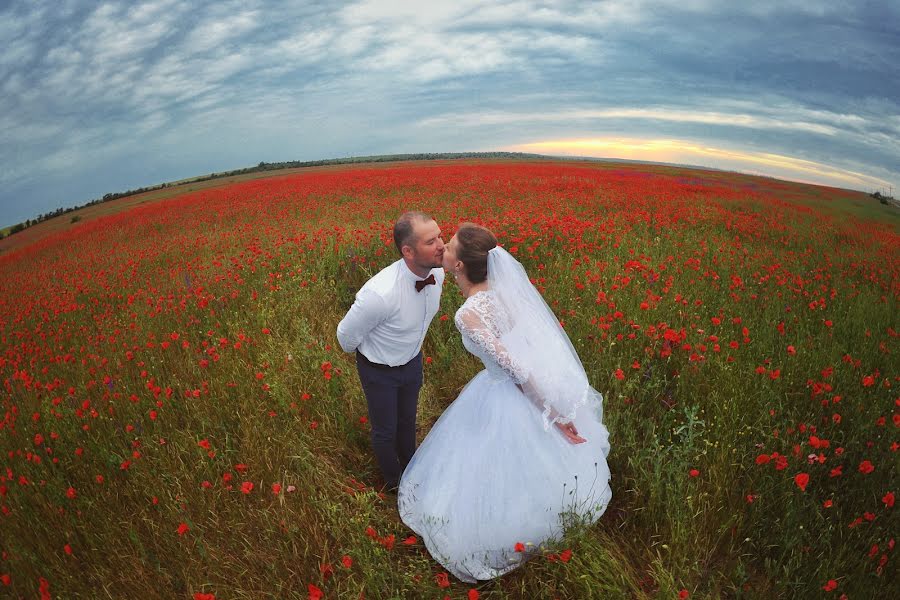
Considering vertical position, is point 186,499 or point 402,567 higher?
point 186,499

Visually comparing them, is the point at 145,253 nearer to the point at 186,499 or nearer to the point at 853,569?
the point at 186,499

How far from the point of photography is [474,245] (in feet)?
8.27

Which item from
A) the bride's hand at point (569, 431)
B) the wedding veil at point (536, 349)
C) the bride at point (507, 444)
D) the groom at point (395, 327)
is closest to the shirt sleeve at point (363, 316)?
the groom at point (395, 327)

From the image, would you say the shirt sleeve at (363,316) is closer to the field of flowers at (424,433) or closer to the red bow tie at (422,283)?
the red bow tie at (422,283)

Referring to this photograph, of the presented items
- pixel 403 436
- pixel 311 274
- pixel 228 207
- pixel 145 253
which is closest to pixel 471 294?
pixel 403 436

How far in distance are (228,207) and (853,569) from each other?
18.5m

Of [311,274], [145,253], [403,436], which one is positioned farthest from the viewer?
[145,253]

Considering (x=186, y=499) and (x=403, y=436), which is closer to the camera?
(x=186, y=499)

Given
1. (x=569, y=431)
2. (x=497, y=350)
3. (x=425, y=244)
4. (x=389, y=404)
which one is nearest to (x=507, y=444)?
(x=569, y=431)

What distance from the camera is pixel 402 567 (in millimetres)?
2521

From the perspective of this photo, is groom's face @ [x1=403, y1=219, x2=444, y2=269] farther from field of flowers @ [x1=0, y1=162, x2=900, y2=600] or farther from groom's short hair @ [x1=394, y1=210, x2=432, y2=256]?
field of flowers @ [x1=0, y1=162, x2=900, y2=600]

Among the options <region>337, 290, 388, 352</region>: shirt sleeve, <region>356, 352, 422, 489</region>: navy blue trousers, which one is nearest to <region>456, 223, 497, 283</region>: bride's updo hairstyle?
<region>337, 290, 388, 352</region>: shirt sleeve

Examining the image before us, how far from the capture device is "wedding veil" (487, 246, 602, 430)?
8.51ft

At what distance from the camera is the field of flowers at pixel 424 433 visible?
2344 mm
